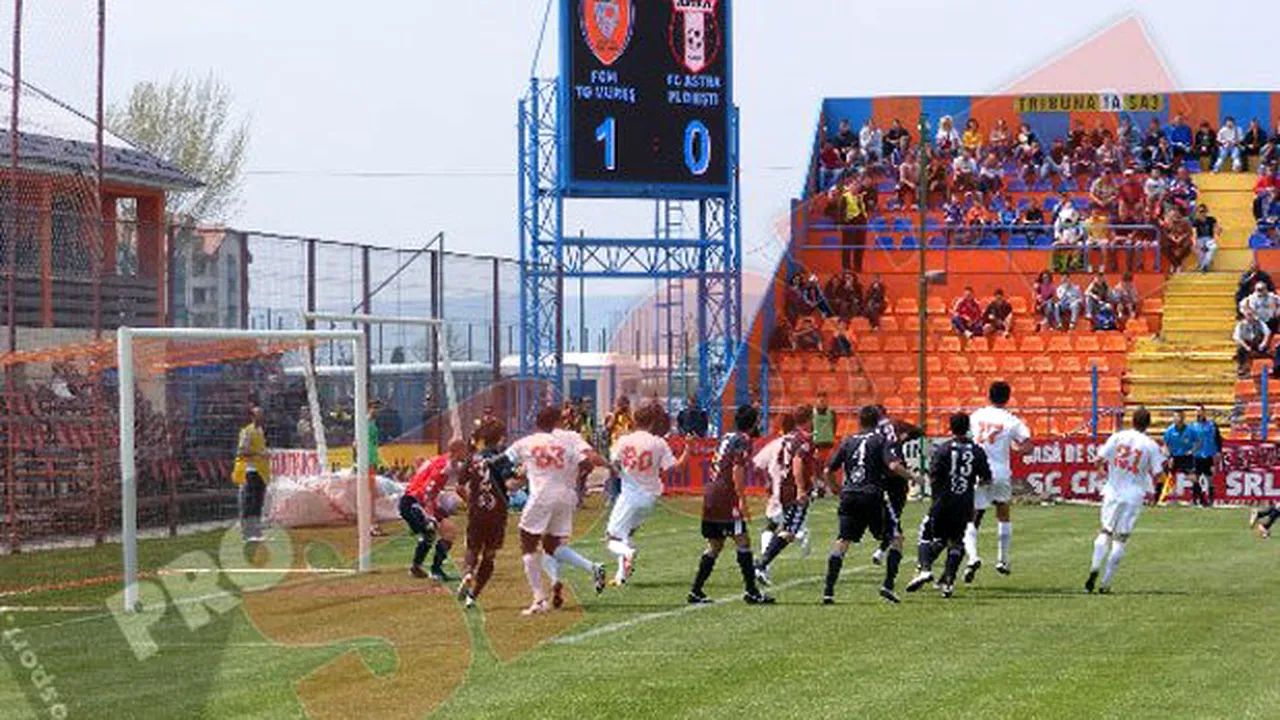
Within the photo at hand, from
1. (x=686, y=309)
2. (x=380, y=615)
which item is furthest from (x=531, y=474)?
(x=686, y=309)

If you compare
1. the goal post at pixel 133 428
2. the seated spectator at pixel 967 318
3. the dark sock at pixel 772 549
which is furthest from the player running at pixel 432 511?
the seated spectator at pixel 967 318

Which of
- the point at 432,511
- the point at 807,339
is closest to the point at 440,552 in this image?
the point at 432,511

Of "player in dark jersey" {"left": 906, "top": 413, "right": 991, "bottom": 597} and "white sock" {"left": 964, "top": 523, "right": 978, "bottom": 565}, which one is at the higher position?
"player in dark jersey" {"left": 906, "top": 413, "right": 991, "bottom": 597}

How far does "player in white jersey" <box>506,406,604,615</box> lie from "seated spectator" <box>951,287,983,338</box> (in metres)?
31.7

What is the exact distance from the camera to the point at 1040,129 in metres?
60.1

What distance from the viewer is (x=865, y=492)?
22766 millimetres

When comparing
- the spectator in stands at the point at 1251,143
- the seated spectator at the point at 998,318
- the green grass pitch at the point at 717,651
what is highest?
the spectator in stands at the point at 1251,143

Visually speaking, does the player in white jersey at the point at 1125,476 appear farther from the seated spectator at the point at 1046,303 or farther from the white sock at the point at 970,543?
the seated spectator at the point at 1046,303

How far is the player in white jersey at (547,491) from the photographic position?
71.5 ft

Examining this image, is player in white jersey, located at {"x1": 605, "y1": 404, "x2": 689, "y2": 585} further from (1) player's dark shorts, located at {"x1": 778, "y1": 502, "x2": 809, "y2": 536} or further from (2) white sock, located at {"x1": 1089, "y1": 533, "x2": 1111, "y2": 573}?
(2) white sock, located at {"x1": 1089, "y1": 533, "x2": 1111, "y2": 573}

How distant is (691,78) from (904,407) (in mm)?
8121

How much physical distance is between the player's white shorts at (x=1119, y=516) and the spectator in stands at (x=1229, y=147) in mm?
34938

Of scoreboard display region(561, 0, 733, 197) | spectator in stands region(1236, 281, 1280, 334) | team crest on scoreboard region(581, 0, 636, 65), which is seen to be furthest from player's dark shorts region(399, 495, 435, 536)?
spectator in stands region(1236, 281, 1280, 334)

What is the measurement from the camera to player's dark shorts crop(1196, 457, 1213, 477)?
43.2 m
